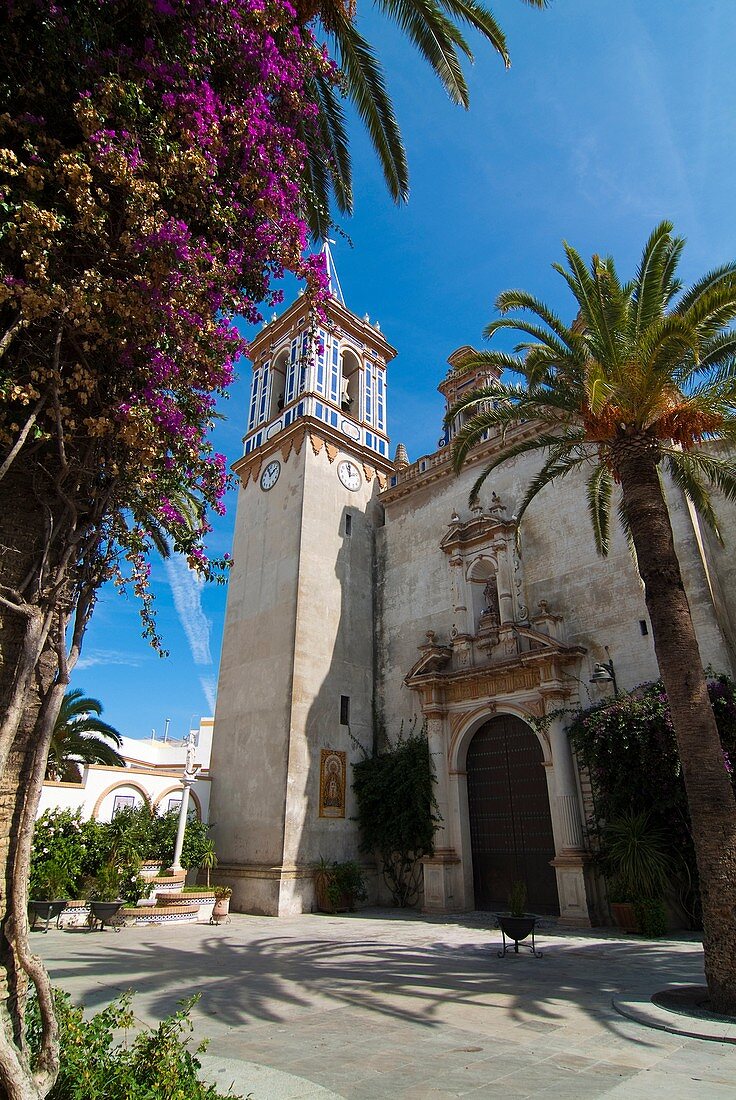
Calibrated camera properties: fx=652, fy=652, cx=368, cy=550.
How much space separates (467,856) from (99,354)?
14.7 meters

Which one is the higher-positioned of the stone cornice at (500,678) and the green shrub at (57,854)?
the stone cornice at (500,678)

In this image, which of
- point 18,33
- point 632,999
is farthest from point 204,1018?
point 18,33

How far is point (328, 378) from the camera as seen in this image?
22.4m

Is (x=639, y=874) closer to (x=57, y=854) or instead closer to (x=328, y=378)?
(x=57, y=854)

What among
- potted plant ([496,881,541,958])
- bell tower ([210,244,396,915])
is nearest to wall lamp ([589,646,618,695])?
potted plant ([496,881,541,958])

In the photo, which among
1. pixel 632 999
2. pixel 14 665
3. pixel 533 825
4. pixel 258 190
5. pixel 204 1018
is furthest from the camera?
pixel 533 825

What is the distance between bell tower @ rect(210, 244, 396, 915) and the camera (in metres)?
16.8

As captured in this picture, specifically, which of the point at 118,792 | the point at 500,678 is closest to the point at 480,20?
the point at 500,678

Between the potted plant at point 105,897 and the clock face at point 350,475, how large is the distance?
41.7 ft

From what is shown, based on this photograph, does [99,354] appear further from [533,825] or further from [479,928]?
[533,825]

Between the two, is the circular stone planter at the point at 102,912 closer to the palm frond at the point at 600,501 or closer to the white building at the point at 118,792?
the white building at the point at 118,792

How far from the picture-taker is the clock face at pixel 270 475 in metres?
21.6

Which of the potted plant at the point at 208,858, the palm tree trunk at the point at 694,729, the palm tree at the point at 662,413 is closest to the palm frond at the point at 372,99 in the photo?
the palm tree at the point at 662,413

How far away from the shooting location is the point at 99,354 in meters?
4.86
